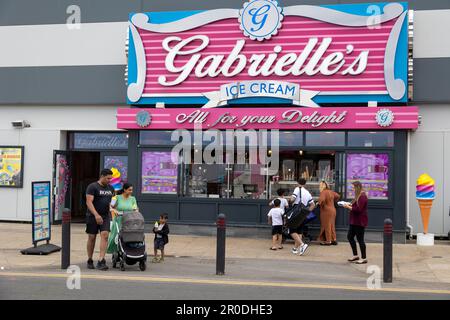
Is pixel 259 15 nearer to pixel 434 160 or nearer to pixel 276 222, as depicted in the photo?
pixel 276 222

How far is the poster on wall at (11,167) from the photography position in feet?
57.3

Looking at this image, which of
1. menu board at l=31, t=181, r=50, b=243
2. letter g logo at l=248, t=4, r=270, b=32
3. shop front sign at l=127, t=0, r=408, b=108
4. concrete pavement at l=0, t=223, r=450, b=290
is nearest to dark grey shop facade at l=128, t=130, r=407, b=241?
concrete pavement at l=0, t=223, r=450, b=290

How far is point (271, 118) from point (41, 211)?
618 cm

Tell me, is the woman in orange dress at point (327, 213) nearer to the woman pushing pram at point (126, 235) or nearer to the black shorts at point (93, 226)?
the woman pushing pram at point (126, 235)

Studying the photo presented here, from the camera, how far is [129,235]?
986 centimetres

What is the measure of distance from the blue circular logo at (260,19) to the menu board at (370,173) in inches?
156

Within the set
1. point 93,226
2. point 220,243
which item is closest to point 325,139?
point 220,243

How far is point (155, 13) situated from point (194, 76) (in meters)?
2.16

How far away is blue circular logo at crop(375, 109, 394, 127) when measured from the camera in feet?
45.4

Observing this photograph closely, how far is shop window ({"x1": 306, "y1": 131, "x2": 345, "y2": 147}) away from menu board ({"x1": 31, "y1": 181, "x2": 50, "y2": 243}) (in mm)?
6731

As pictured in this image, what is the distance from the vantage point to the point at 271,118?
14.6m
